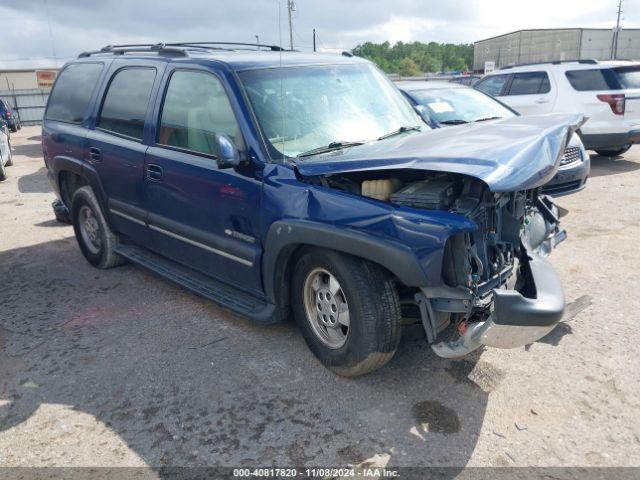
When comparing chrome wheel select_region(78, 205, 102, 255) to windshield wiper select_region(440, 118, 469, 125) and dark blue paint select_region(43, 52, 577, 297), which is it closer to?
dark blue paint select_region(43, 52, 577, 297)

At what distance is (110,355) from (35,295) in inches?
63.1

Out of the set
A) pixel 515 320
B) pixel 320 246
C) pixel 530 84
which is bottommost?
pixel 515 320

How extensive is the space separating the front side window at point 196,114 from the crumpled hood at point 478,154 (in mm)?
693

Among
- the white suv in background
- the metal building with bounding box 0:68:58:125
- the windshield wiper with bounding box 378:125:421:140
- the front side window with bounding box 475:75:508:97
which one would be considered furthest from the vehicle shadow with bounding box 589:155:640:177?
the metal building with bounding box 0:68:58:125

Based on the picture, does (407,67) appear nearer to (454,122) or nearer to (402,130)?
(454,122)

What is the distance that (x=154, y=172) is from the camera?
13.7 feet

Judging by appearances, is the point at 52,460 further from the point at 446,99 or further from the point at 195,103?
the point at 446,99

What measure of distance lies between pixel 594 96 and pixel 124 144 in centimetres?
826

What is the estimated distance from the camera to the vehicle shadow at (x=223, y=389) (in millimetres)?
2811

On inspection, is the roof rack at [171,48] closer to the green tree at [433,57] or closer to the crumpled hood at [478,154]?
the crumpled hood at [478,154]

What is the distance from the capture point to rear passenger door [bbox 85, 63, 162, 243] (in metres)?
4.35

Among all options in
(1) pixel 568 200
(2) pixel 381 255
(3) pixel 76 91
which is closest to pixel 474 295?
(2) pixel 381 255

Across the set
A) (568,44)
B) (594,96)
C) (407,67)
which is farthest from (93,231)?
(407,67)

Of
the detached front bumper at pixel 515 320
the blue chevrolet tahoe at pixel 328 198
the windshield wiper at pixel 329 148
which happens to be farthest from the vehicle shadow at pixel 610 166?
the detached front bumper at pixel 515 320
